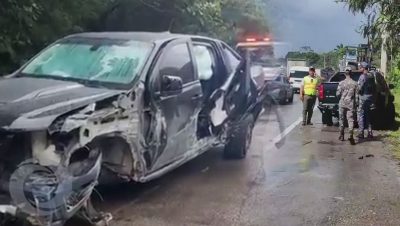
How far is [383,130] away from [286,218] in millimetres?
9319

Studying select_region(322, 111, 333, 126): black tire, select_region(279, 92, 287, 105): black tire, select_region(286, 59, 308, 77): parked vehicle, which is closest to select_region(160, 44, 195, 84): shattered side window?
select_region(286, 59, 308, 77): parked vehicle

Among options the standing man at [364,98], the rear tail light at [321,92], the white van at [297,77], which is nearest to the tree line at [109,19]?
the standing man at [364,98]

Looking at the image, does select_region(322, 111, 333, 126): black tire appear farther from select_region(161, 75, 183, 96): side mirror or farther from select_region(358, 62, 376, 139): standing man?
select_region(161, 75, 183, 96): side mirror

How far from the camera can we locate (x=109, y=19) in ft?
41.2

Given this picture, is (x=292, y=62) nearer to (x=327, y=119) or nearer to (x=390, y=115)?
(x=327, y=119)

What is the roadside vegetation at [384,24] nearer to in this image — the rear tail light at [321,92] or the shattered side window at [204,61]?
the rear tail light at [321,92]

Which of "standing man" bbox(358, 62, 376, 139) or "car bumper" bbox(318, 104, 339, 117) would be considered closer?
"standing man" bbox(358, 62, 376, 139)

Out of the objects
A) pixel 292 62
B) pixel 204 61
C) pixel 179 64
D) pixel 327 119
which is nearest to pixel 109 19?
pixel 204 61

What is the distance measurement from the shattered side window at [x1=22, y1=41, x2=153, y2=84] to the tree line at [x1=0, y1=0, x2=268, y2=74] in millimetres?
2972

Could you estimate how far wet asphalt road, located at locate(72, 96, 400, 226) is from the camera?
5820mm

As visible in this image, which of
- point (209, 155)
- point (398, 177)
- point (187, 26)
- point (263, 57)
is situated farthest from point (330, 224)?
point (187, 26)

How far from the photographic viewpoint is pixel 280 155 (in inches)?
391

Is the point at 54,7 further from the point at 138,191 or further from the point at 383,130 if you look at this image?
the point at 383,130

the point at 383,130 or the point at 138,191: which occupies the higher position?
the point at 138,191
